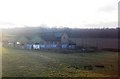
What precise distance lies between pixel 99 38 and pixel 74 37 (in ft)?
27.2

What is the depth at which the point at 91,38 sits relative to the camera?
290 ft

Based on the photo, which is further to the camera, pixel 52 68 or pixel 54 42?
pixel 54 42

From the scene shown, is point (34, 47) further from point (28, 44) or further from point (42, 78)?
point (42, 78)

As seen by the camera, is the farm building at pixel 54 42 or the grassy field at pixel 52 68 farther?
the farm building at pixel 54 42

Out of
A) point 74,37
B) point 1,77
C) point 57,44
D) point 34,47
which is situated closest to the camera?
point 1,77

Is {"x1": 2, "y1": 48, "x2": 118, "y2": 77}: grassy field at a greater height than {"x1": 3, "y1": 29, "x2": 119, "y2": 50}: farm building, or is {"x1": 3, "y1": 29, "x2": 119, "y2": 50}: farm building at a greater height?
{"x1": 3, "y1": 29, "x2": 119, "y2": 50}: farm building

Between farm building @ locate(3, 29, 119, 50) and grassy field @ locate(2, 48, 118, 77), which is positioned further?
farm building @ locate(3, 29, 119, 50)

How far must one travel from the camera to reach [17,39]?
2948 inches

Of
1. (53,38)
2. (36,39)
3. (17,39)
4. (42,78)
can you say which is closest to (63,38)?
(53,38)

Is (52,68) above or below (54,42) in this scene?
below

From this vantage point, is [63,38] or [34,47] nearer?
[34,47]

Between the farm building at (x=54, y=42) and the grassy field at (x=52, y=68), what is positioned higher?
the farm building at (x=54, y=42)

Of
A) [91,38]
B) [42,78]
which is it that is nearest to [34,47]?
[91,38]

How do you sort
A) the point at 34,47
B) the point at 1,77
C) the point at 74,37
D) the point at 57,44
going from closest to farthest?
the point at 1,77, the point at 34,47, the point at 57,44, the point at 74,37
